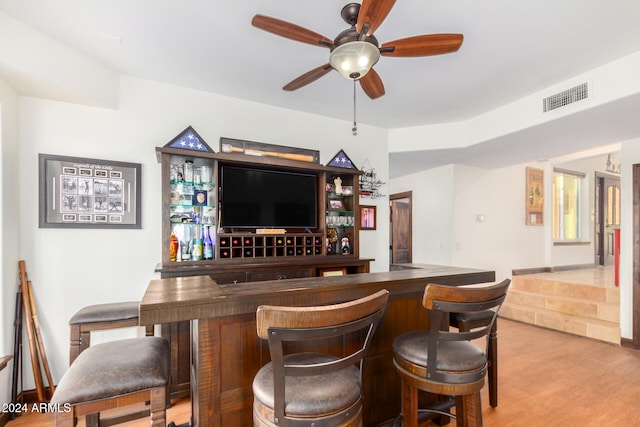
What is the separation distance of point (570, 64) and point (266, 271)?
11.1 ft

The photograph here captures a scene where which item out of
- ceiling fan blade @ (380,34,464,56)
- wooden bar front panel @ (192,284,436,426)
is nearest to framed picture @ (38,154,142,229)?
wooden bar front panel @ (192,284,436,426)

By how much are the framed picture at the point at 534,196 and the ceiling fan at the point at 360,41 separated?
527cm

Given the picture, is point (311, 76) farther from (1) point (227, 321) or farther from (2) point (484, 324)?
(2) point (484, 324)

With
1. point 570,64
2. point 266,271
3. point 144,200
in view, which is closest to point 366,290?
point 266,271

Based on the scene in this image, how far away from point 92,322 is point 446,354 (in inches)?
86.5

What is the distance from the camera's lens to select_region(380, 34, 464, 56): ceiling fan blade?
1.76 metres

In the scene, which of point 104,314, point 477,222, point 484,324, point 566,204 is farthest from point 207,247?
point 566,204

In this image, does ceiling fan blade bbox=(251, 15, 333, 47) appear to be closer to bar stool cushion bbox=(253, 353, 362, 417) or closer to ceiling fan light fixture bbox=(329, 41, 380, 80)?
ceiling fan light fixture bbox=(329, 41, 380, 80)

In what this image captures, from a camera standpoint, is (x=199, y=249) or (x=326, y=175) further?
(x=326, y=175)

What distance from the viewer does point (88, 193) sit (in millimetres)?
2770

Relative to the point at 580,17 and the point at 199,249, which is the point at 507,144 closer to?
the point at 580,17

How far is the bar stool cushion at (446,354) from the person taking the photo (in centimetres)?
147

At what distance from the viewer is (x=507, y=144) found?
156 inches

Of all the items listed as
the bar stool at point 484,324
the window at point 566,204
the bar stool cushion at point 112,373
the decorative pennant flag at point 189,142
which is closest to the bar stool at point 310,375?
the bar stool cushion at point 112,373
